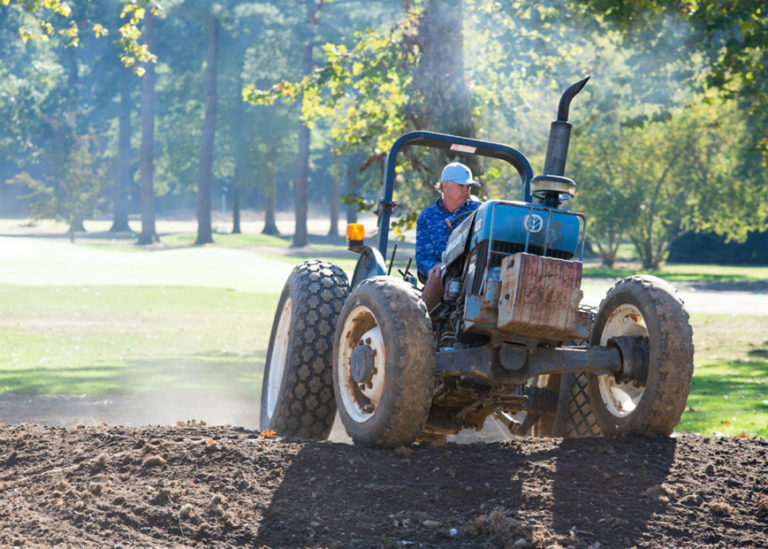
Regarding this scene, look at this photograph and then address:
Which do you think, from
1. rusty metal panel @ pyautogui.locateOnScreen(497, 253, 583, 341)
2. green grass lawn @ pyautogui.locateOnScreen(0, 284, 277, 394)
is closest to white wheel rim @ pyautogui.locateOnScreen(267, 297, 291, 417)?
rusty metal panel @ pyautogui.locateOnScreen(497, 253, 583, 341)

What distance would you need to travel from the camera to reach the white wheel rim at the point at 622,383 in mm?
6133

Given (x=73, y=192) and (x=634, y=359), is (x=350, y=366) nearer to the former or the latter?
(x=634, y=359)

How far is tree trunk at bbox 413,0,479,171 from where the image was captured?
1441cm

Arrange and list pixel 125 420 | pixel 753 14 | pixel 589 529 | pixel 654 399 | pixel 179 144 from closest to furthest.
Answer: pixel 589 529, pixel 654 399, pixel 125 420, pixel 753 14, pixel 179 144

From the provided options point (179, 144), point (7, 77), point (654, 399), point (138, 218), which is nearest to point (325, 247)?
point (179, 144)

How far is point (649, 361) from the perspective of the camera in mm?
5684

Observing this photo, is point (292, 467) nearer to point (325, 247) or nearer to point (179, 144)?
point (325, 247)

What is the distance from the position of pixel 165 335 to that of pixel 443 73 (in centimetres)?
612

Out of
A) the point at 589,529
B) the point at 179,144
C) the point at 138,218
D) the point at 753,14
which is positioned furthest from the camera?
the point at 138,218

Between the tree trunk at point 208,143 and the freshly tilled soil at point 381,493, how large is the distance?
41.9 meters

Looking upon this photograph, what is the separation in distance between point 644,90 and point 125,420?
3035cm

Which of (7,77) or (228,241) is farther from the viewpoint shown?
(7,77)

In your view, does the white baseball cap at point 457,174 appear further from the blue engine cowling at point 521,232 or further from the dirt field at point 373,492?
the dirt field at point 373,492

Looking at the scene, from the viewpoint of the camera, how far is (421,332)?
5.39 meters
